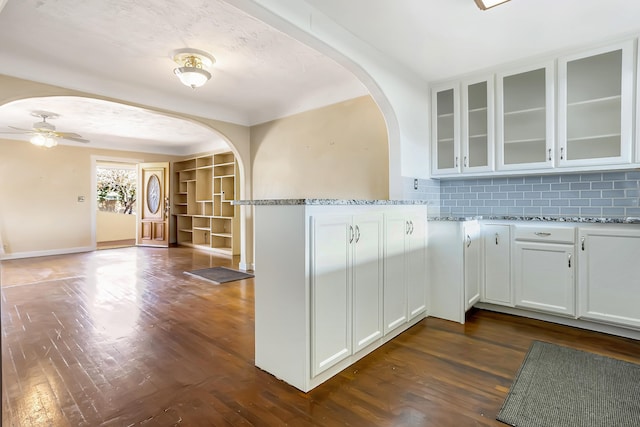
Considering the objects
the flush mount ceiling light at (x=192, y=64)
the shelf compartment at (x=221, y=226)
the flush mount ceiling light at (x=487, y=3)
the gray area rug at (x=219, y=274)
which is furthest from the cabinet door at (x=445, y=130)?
the shelf compartment at (x=221, y=226)

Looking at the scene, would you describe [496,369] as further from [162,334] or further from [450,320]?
[162,334]

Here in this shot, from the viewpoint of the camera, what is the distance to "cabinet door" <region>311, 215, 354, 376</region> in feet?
6.54

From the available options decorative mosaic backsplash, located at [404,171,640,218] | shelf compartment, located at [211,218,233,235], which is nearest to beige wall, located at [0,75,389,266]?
decorative mosaic backsplash, located at [404,171,640,218]

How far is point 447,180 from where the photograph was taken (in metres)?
3.97

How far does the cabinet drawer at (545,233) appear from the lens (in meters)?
2.85

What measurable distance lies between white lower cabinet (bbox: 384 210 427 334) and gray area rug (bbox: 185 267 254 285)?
2728 millimetres

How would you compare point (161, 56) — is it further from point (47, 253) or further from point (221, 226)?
point (47, 253)

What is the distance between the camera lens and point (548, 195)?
3.36 meters

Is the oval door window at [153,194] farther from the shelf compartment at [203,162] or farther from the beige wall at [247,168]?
the shelf compartment at [203,162]

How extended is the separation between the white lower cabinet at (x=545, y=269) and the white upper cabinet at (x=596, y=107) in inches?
27.7

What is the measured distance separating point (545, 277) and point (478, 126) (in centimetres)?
162

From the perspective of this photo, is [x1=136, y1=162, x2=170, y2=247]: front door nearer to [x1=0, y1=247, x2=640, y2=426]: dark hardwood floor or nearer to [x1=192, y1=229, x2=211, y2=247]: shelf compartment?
[x1=192, y1=229, x2=211, y2=247]: shelf compartment

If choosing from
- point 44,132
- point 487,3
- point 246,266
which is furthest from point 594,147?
point 44,132

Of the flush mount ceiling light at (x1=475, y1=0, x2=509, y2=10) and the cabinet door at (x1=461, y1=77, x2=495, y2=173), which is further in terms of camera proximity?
the cabinet door at (x1=461, y1=77, x2=495, y2=173)
